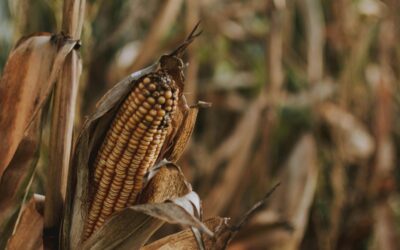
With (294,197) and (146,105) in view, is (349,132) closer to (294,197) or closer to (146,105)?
(294,197)

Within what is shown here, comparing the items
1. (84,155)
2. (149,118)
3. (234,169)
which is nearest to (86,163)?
(84,155)

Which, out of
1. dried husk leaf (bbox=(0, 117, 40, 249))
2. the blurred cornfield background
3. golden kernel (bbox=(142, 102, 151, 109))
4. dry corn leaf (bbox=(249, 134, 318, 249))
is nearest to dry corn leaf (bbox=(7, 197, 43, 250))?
dried husk leaf (bbox=(0, 117, 40, 249))

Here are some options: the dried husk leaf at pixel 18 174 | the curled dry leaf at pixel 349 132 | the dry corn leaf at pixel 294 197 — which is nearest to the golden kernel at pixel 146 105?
the dried husk leaf at pixel 18 174

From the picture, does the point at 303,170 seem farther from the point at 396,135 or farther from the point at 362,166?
the point at 396,135

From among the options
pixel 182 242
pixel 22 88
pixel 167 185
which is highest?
pixel 22 88

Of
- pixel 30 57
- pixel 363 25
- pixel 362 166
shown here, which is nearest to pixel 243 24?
pixel 363 25

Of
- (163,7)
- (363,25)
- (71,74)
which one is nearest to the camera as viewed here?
(71,74)
